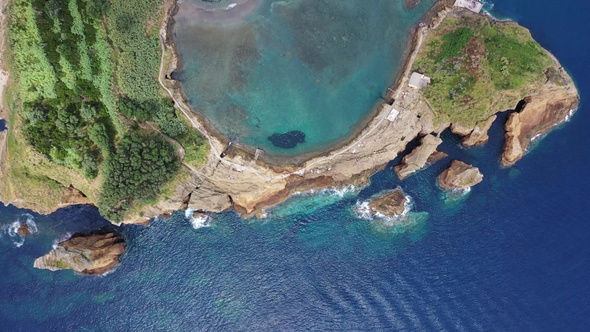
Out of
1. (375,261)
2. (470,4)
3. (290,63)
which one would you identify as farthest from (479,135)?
(290,63)

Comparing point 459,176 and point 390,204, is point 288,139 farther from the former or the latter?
point 459,176

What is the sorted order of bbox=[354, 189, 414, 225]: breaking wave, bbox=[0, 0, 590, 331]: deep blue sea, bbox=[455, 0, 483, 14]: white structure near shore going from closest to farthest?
1. bbox=[0, 0, 590, 331]: deep blue sea
2. bbox=[455, 0, 483, 14]: white structure near shore
3. bbox=[354, 189, 414, 225]: breaking wave

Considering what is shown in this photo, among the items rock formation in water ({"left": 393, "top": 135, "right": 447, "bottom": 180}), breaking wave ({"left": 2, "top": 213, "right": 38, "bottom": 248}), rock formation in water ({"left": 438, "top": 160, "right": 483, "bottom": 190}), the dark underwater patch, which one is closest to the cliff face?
rock formation in water ({"left": 438, "top": 160, "right": 483, "bottom": 190})

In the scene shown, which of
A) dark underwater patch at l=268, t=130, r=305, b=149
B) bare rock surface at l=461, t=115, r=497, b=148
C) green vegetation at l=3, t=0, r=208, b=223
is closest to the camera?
green vegetation at l=3, t=0, r=208, b=223

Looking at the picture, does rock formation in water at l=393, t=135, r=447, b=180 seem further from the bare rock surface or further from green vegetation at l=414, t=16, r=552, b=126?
the bare rock surface

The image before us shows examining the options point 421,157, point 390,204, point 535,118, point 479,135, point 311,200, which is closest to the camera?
point 479,135

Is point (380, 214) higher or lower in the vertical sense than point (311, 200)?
higher

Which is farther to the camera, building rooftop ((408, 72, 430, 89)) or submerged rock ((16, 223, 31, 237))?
submerged rock ((16, 223, 31, 237))

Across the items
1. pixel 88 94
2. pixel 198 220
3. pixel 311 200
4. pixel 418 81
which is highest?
pixel 418 81
